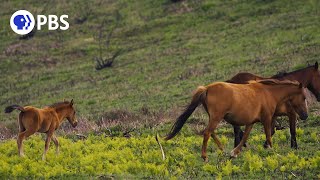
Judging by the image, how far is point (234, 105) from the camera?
12.9 m

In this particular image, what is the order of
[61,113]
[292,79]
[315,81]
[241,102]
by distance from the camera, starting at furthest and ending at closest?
[315,81]
[292,79]
[61,113]
[241,102]

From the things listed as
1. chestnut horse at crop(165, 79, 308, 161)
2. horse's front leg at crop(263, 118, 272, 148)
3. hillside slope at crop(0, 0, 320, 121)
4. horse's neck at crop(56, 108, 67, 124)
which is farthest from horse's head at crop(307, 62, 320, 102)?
hillside slope at crop(0, 0, 320, 121)

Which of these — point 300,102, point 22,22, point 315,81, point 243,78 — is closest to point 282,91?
point 300,102

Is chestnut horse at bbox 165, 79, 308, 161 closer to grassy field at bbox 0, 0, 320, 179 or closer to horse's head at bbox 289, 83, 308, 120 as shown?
horse's head at bbox 289, 83, 308, 120

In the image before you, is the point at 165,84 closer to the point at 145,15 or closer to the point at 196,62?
the point at 196,62

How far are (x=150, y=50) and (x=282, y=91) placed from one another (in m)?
27.2

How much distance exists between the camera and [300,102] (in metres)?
14.0

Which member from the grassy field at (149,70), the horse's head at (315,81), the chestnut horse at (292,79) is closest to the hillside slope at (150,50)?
the grassy field at (149,70)

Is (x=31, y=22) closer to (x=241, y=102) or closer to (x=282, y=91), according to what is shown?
(x=282, y=91)

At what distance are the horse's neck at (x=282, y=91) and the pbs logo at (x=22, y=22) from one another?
36.8 m

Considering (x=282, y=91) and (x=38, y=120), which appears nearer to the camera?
(x=282, y=91)

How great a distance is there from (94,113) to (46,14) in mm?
26693

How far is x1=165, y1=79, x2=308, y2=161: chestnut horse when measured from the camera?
12828 millimetres

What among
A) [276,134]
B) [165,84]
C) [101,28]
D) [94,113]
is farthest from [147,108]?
[101,28]
